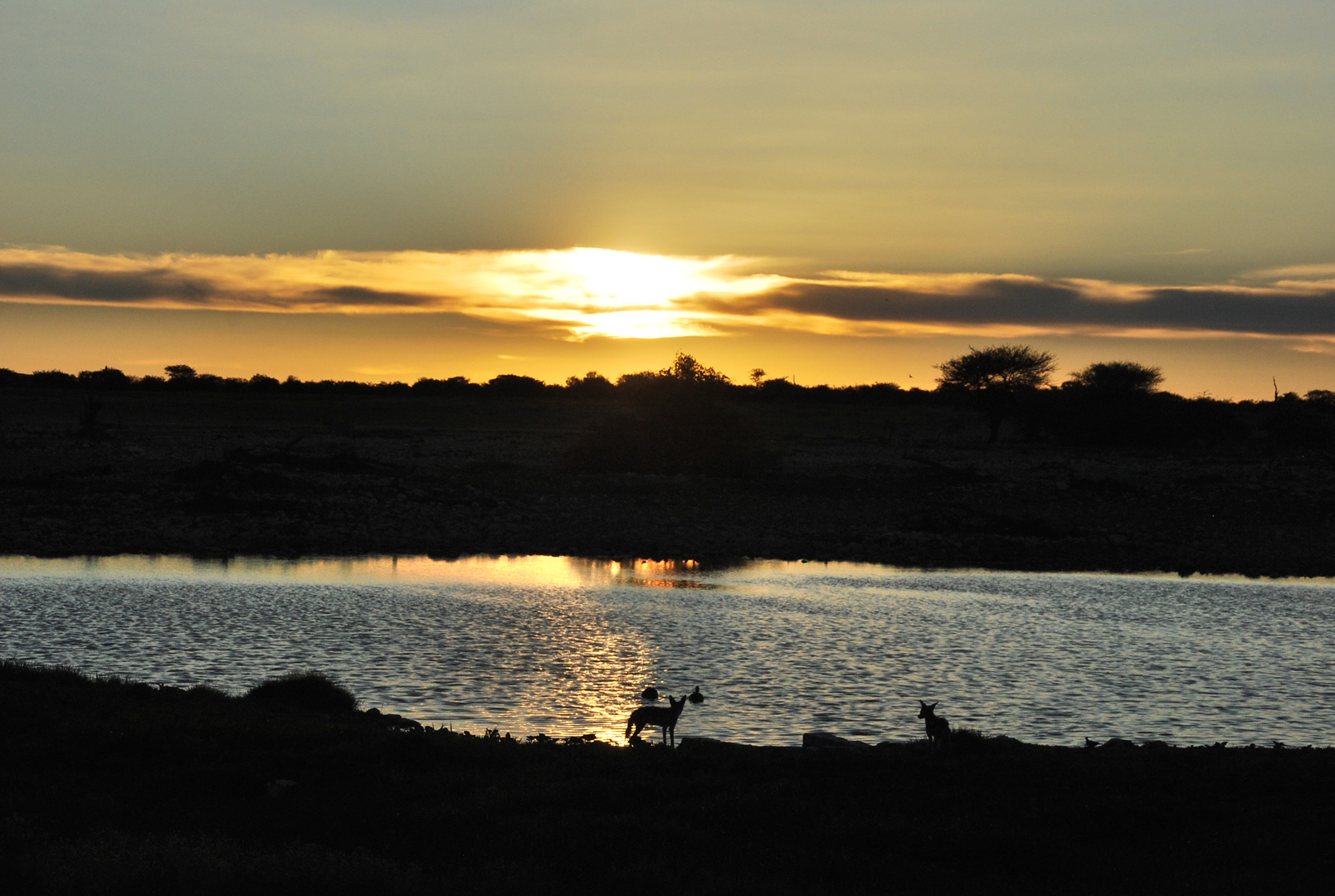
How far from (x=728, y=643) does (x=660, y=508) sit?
21.2 m

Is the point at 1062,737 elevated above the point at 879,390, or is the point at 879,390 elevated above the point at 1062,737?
the point at 879,390

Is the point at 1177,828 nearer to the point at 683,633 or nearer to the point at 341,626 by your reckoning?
the point at 683,633

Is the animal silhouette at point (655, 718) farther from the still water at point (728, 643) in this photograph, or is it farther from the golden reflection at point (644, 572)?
the golden reflection at point (644, 572)

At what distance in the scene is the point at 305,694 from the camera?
14.6 meters

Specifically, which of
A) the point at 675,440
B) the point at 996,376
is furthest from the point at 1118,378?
the point at 675,440

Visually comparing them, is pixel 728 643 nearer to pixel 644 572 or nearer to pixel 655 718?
pixel 655 718

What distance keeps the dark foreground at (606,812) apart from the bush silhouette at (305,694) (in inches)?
41.4

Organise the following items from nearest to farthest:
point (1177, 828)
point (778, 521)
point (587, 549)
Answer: point (1177, 828) → point (587, 549) → point (778, 521)

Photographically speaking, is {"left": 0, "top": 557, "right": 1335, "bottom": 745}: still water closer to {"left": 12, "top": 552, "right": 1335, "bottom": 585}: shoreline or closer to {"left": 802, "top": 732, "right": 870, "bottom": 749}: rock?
{"left": 12, "top": 552, "right": 1335, "bottom": 585}: shoreline

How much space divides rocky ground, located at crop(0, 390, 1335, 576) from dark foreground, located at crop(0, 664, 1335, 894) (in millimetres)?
21645

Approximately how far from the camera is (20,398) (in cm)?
11275

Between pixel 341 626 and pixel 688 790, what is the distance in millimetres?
12428

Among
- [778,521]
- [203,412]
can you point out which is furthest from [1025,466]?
[203,412]

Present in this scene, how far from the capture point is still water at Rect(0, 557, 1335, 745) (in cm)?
1570
